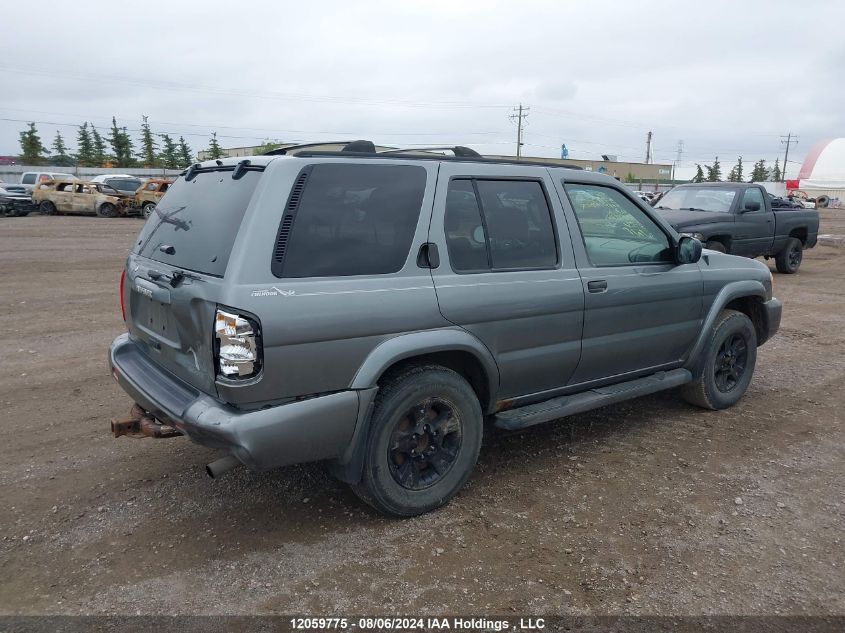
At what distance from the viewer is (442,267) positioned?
139 inches

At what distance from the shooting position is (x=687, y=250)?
15.1 feet

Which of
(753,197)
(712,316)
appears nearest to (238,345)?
(712,316)

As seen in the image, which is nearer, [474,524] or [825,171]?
[474,524]

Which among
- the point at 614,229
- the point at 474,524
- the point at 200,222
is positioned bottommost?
the point at 474,524

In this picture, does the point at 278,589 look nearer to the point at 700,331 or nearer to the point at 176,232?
Result: the point at 176,232

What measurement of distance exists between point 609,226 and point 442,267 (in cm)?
155

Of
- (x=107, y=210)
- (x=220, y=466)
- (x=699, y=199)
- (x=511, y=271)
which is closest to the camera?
(x=220, y=466)

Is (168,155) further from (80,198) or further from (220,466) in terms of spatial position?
(220,466)

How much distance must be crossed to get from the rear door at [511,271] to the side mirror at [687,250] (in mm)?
1031

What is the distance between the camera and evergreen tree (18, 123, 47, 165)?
64.1 metres

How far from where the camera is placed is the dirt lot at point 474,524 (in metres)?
2.93

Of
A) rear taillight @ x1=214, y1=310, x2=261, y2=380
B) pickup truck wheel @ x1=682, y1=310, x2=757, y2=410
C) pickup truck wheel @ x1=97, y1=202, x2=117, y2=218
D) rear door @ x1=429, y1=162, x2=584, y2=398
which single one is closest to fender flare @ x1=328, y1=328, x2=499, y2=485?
rear door @ x1=429, y1=162, x2=584, y2=398

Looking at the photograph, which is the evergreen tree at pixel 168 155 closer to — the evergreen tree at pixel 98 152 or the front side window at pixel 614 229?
the evergreen tree at pixel 98 152

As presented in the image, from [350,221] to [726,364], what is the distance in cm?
354
